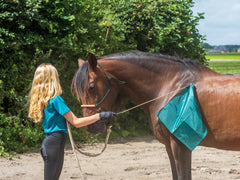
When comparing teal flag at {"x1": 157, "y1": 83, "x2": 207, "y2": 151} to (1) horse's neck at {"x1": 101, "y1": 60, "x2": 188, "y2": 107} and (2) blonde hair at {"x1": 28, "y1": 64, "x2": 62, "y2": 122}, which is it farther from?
(2) blonde hair at {"x1": 28, "y1": 64, "x2": 62, "y2": 122}

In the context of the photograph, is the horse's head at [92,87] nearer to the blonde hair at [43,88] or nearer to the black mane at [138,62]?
the black mane at [138,62]

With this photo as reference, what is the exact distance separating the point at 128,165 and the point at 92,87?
2.46 m

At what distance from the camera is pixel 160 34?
709cm

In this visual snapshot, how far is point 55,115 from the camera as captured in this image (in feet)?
9.25

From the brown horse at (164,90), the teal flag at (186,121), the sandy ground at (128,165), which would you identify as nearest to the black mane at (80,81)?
the brown horse at (164,90)

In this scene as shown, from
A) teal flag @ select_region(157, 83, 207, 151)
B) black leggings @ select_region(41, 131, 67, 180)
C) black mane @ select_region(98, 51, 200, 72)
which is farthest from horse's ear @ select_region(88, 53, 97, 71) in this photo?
teal flag @ select_region(157, 83, 207, 151)

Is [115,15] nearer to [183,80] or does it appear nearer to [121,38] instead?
[121,38]

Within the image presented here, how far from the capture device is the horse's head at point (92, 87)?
3.12m

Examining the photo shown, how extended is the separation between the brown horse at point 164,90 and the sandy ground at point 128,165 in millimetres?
1609

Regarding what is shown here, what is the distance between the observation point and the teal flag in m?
2.94

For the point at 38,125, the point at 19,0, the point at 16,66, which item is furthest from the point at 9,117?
the point at 19,0

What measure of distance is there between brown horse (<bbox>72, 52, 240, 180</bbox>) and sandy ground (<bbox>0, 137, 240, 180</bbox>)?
5.28 ft

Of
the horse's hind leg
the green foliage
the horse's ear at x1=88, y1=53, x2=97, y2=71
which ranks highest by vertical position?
the green foliage

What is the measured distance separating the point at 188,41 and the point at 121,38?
1897mm
